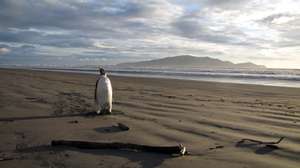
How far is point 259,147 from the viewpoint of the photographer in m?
4.86

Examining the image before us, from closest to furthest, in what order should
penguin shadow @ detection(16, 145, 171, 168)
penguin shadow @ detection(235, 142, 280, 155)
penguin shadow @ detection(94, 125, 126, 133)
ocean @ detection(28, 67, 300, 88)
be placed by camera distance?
penguin shadow @ detection(16, 145, 171, 168) → penguin shadow @ detection(235, 142, 280, 155) → penguin shadow @ detection(94, 125, 126, 133) → ocean @ detection(28, 67, 300, 88)

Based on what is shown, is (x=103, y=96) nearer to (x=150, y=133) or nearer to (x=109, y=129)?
(x=109, y=129)

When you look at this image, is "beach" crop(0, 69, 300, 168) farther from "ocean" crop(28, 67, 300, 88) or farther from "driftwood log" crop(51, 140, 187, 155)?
"ocean" crop(28, 67, 300, 88)

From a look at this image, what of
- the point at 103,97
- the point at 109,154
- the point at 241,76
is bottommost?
the point at 109,154

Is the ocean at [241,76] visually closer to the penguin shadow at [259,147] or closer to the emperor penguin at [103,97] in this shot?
the emperor penguin at [103,97]

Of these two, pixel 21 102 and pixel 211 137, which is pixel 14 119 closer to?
pixel 21 102

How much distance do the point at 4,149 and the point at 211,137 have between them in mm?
2990

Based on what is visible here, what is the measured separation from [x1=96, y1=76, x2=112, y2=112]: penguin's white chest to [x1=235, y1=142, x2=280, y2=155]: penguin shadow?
12.3 feet

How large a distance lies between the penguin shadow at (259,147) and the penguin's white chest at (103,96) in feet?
12.3

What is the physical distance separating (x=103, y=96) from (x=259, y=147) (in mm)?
4196

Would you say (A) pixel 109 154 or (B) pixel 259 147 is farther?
(B) pixel 259 147

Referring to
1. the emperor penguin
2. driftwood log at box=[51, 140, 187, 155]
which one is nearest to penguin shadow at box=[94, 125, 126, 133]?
driftwood log at box=[51, 140, 187, 155]

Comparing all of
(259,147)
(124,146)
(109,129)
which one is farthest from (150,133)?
(259,147)

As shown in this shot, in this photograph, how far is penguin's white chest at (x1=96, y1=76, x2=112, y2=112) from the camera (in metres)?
7.99
